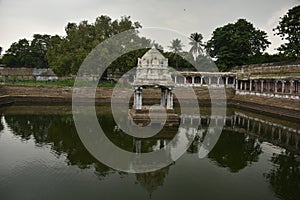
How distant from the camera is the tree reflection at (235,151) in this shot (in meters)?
10.9

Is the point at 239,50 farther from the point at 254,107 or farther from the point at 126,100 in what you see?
the point at 126,100

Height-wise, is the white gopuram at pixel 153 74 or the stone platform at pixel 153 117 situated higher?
the white gopuram at pixel 153 74

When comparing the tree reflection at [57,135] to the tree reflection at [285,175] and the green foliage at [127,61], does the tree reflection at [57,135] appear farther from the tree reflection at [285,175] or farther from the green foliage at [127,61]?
the green foliage at [127,61]

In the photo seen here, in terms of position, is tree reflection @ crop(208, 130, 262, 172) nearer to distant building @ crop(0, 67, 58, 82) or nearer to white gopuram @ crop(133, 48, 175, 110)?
white gopuram @ crop(133, 48, 175, 110)

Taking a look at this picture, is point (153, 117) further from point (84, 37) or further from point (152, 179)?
point (84, 37)

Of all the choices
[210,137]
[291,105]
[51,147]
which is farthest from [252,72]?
[51,147]

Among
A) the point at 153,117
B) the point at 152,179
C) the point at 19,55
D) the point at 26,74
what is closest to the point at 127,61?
Result: the point at 153,117

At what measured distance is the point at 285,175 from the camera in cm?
965

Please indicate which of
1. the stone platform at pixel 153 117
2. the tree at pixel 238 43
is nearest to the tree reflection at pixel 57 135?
the stone platform at pixel 153 117

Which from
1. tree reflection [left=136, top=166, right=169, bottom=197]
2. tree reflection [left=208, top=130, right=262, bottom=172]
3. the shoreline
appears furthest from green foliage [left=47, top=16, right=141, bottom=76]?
tree reflection [left=136, top=166, right=169, bottom=197]

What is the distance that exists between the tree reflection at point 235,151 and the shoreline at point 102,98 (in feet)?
33.3

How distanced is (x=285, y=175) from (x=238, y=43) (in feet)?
109

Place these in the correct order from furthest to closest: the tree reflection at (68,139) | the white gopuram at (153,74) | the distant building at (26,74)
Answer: the distant building at (26,74) → the white gopuram at (153,74) → the tree reflection at (68,139)

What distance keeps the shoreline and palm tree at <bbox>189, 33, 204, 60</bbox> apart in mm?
15091
